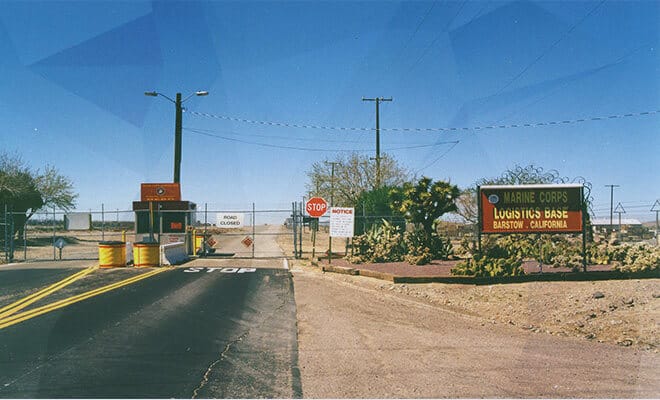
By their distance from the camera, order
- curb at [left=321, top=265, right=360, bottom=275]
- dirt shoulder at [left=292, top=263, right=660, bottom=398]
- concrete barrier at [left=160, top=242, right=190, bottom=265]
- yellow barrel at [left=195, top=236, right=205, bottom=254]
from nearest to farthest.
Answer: dirt shoulder at [left=292, top=263, right=660, bottom=398] < curb at [left=321, top=265, right=360, bottom=275] < concrete barrier at [left=160, top=242, right=190, bottom=265] < yellow barrel at [left=195, top=236, right=205, bottom=254]

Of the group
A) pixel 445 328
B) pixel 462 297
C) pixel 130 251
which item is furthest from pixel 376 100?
pixel 445 328

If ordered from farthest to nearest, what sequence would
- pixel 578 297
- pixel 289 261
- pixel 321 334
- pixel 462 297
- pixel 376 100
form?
pixel 376 100
pixel 289 261
pixel 462 297
pixel 578 297
pixel 321 334

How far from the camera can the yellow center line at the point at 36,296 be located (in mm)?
10430

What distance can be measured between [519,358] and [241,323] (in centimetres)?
471

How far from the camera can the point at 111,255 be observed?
20.2m

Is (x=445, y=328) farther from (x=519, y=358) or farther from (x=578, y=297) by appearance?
(x=578, y=297)

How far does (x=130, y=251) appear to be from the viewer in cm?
2211

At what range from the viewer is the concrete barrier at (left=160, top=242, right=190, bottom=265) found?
21.0m

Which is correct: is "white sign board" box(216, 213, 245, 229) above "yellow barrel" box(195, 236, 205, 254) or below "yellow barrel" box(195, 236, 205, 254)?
above

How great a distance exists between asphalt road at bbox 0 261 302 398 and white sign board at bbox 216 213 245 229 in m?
10.7

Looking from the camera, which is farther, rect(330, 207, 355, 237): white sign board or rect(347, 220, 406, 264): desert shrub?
rect(347, 220, 406, 264): desert shrub

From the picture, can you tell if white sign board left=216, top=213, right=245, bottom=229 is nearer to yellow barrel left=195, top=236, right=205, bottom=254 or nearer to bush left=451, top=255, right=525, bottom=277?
yellow barrel left=195, top=236, right=205, bottom=254

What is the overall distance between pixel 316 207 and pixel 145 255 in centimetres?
709

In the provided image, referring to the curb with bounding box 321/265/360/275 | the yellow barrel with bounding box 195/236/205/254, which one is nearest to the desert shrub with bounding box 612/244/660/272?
the curb with bounding box 321/265/360/275
